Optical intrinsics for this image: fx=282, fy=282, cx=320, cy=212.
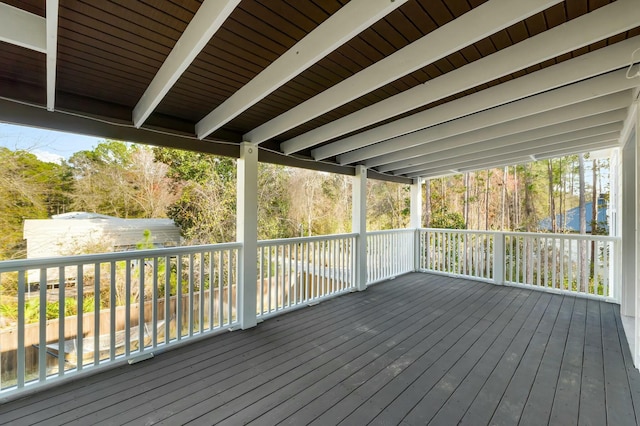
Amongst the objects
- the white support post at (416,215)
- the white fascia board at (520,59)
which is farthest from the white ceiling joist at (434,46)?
the white support post at (416,215)

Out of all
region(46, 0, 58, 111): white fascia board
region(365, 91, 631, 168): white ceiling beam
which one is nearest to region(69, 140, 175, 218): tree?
region(46, 0, 58, 111): white fascia board

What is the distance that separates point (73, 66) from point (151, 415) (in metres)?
2.50

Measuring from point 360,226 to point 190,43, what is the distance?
13.1 ft

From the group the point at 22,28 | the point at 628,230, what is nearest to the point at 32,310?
the point at 22,28

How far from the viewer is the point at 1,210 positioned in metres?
5.91

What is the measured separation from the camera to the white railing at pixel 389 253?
18.4 feet

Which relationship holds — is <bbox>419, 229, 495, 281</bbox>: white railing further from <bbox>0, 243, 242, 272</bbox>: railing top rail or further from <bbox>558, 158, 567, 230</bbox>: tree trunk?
<bbox>558, 158, 567, 230</bbox>: tree trunk

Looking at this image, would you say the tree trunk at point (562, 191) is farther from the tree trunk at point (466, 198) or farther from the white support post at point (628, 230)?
the white support post at point (628, 230)

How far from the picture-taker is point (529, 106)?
278 centimetres

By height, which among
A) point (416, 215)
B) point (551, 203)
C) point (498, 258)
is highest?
point (551, 203)

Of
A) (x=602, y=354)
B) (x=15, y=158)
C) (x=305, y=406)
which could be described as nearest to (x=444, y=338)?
(x=602, y=354)

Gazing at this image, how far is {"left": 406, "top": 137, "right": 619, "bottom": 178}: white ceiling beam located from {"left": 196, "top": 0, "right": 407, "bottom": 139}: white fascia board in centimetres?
436

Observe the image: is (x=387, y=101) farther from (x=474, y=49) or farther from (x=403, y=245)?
(x=403, y=245)

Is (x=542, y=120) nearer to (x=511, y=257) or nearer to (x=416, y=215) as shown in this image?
(x=511, y=257)
